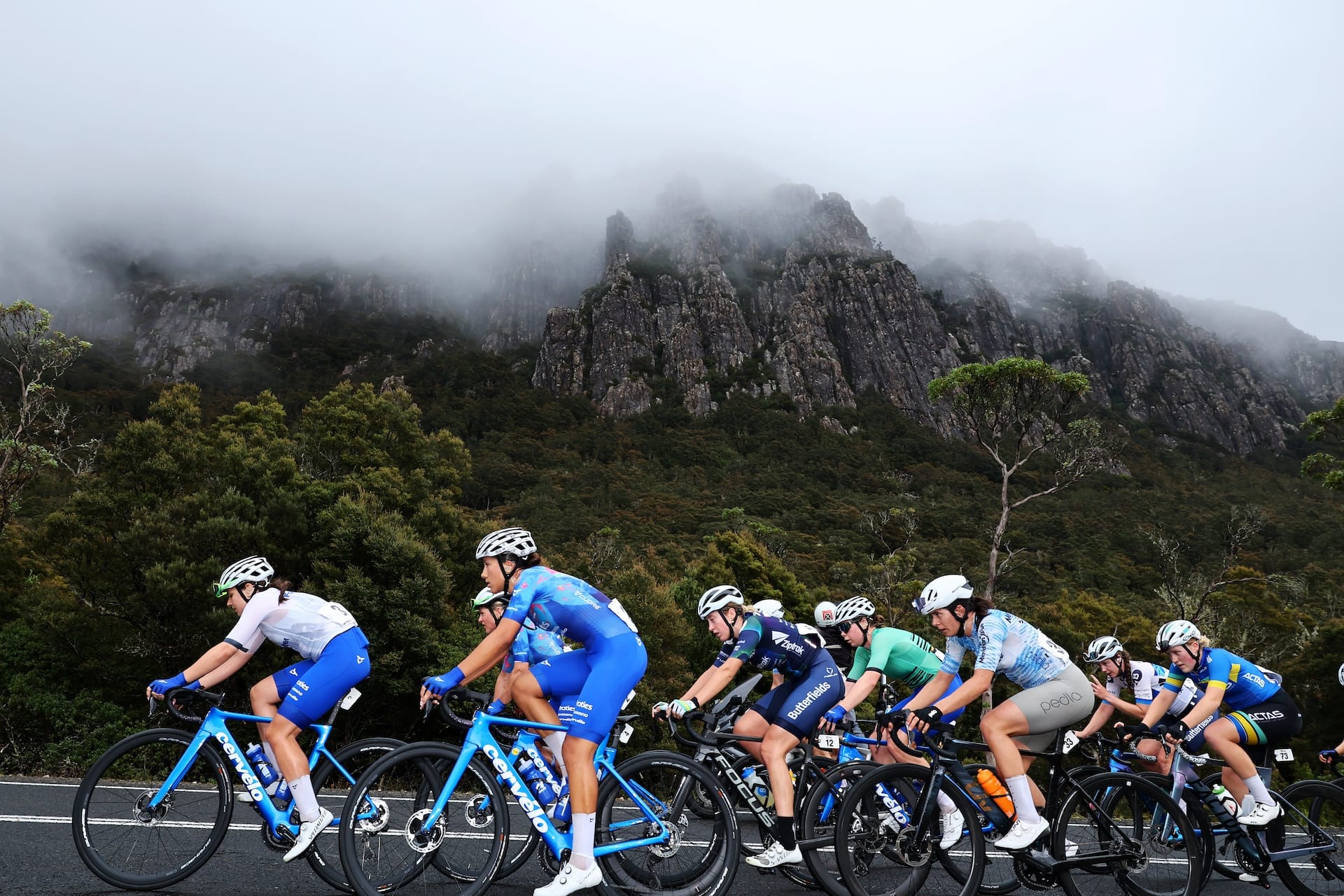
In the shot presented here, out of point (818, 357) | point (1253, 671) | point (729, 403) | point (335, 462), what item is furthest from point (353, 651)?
point (818, 357)

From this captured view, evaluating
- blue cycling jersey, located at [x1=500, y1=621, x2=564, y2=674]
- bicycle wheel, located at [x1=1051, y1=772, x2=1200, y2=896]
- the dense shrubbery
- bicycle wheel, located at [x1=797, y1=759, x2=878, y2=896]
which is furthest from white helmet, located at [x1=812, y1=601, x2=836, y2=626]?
the dense shrubbery

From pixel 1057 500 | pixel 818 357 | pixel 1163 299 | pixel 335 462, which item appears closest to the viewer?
pixel 335 462

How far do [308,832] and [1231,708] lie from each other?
6393mm

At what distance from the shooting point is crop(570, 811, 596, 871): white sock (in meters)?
4.04

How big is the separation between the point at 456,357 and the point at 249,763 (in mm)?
135107

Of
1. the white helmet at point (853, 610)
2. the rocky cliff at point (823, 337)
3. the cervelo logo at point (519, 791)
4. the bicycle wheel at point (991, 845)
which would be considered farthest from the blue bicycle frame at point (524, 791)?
the rocky cliff at point (823, 337)

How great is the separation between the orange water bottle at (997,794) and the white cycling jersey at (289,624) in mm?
3928

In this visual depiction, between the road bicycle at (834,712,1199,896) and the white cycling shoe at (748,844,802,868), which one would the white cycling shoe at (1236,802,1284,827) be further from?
the white cycling shoe at (748,844,802,868)

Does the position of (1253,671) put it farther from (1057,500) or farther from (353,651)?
(1057,500)

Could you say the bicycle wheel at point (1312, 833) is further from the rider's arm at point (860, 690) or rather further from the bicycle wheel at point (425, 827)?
the bicycle wheel at point (425, 827)

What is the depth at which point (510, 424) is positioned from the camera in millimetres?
104375

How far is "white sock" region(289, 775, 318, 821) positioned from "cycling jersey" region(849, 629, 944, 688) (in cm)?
402

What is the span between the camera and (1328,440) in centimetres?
2214

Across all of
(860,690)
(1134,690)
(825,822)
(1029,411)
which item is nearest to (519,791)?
(825,822)
